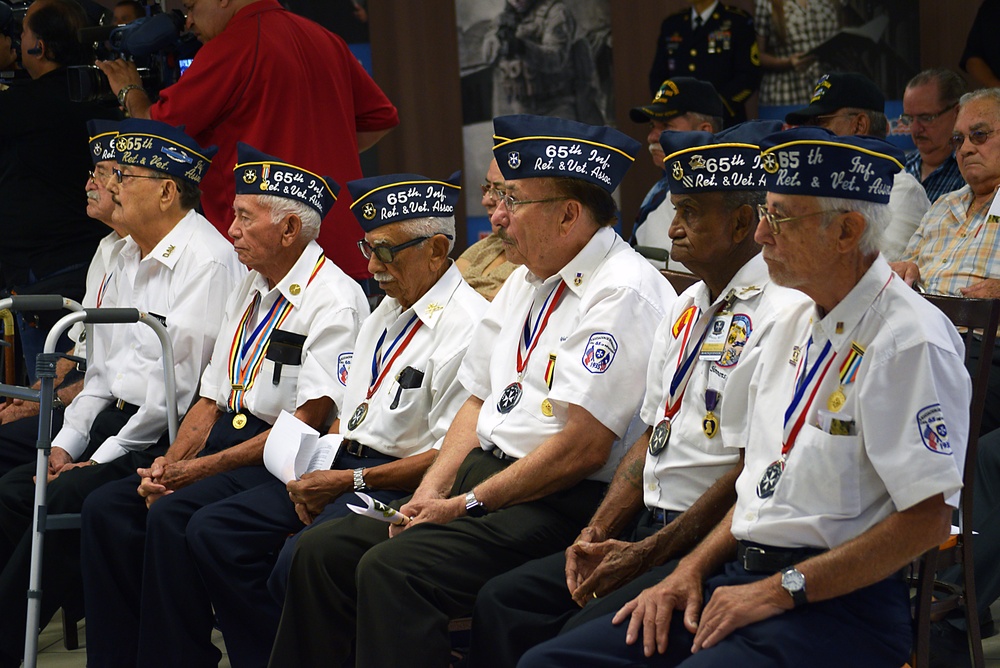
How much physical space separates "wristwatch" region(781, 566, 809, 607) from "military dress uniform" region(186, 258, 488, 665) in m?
1.35

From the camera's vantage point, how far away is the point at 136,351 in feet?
13.1

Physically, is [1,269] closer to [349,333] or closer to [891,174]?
[349,333]

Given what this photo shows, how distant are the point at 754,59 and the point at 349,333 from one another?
309 centimetres

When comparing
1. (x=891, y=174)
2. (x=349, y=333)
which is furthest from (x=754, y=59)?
(x=891, y=174)

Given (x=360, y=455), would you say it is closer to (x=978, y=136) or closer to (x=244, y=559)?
(x=244, y=559)

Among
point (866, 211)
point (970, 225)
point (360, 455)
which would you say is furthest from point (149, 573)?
point (970, 225)

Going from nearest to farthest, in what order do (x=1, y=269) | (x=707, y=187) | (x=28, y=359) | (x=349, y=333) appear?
(x=707, y=187), (x=349, y=333), (x=28, y=359), (x=1, y=269)

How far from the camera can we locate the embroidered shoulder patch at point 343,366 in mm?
3554

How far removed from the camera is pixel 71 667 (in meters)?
3.92

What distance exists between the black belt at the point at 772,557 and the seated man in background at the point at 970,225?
172 centimetres

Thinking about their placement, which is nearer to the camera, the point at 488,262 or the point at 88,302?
the point at 488,262

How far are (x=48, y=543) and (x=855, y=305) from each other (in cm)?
276

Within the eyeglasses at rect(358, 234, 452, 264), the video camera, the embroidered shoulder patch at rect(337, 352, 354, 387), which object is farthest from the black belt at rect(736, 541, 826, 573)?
the video camera

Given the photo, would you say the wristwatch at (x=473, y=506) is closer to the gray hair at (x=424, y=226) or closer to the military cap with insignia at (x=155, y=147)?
the gray hair at (x=424, y=226)
